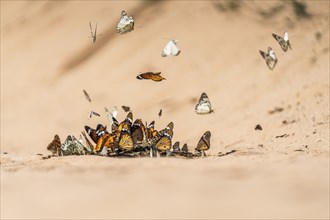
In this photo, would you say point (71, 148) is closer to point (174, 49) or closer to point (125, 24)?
point (174, 49)

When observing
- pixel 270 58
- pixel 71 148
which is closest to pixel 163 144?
pixel 71 148

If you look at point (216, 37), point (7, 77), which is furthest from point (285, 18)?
point (7, 77)

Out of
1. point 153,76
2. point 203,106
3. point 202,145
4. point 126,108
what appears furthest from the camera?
point 153,76

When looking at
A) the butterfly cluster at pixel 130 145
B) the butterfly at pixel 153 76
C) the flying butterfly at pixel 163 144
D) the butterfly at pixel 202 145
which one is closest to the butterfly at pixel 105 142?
the butterfly cluster at pixel 130 145

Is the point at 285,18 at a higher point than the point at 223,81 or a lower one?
higher

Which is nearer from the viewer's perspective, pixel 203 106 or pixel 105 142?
pixel 105 142

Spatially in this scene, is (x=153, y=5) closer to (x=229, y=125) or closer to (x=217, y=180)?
(x=229, y=125)

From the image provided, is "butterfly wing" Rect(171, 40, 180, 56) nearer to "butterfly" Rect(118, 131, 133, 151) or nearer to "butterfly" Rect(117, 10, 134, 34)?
"butterfly" Rect(117, 10, 134, 34)
